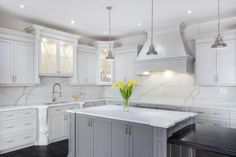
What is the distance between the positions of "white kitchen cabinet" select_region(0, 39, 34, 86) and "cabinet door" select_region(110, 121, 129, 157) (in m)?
2.54

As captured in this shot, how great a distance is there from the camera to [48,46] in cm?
471

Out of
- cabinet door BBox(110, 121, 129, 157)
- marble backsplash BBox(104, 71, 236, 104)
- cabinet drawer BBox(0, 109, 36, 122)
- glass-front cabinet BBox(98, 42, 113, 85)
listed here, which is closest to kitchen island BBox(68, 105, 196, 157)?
cabinet door BBox(110, 121, 129, 157)

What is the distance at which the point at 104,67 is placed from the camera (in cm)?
602

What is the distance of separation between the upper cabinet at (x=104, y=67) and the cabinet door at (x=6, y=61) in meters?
2.59

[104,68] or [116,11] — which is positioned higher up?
[116,11]

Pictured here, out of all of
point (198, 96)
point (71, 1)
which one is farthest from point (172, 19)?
point (71, 1)

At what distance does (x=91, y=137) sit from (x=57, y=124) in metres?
1.67

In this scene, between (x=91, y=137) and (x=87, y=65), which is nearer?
(x=91, y=137)

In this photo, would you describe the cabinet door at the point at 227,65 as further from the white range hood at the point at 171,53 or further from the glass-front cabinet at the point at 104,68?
the glass-front cabinet at the point at 104,68

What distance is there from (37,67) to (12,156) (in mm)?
1938

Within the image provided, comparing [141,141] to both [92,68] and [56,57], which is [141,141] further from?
[92,68]

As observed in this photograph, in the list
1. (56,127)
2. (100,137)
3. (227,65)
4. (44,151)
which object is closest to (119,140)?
(100,137)

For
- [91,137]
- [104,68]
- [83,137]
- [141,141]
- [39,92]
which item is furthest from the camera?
[104,68]

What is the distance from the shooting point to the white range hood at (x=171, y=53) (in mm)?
4289
